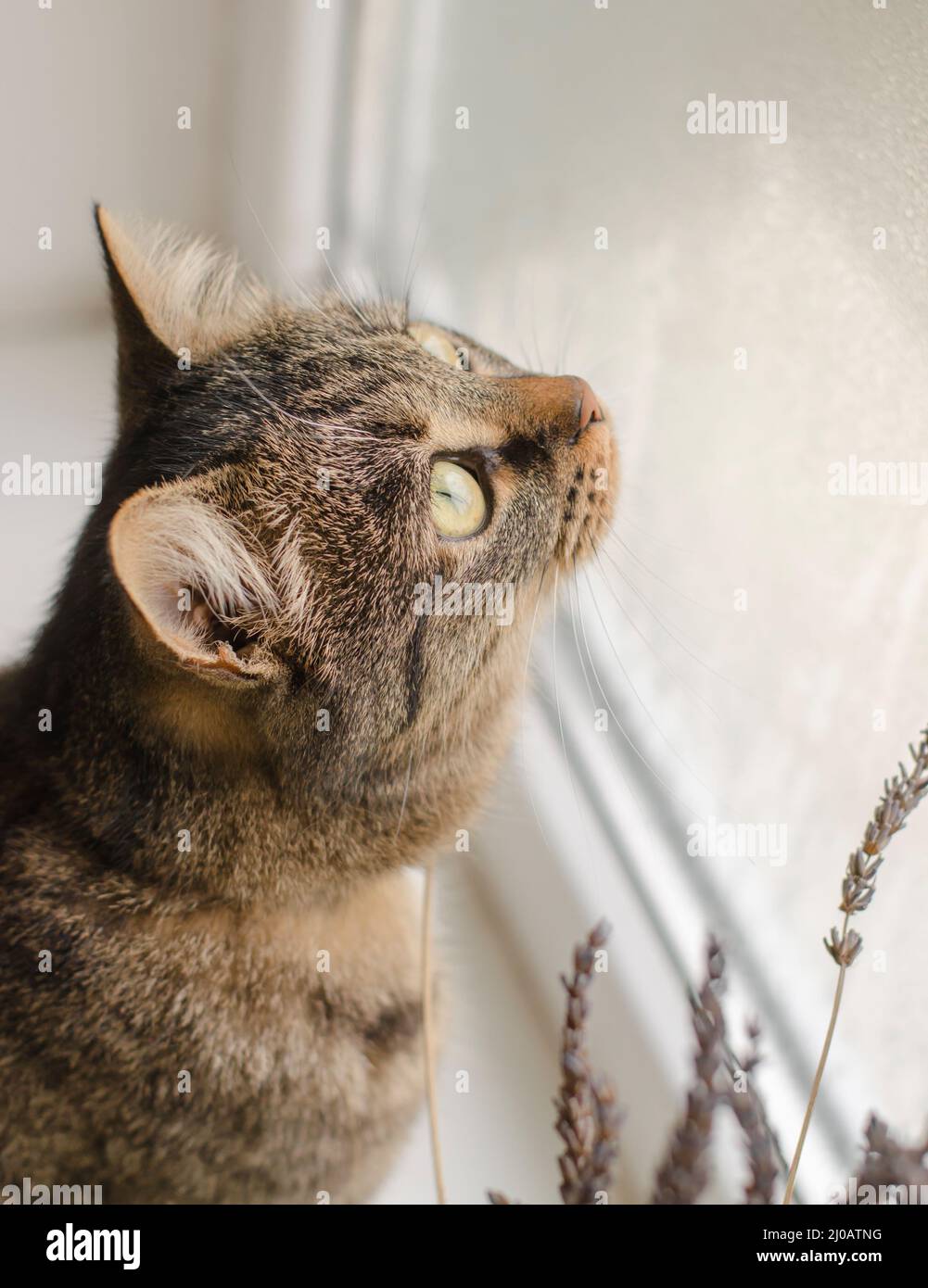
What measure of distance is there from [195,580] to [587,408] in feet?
0.87

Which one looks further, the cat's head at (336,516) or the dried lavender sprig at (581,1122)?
the cat's head at (336,516)

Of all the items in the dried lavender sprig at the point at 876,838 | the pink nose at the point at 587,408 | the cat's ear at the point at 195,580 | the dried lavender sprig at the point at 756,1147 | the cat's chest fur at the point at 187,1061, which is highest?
the pink nose at the point at 587,408

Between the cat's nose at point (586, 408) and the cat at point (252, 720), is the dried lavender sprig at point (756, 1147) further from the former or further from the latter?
the cat's nose at point (586, 408)

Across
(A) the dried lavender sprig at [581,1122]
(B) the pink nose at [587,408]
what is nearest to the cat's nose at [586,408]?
(B) the pink nose at [587,408]

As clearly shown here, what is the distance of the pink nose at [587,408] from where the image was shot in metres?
0.63

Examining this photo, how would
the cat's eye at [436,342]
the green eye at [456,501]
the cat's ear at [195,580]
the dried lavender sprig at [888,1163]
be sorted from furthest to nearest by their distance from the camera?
1. the cat's eye at [436,342]
2. the green eye at [456,501]
3. the cat's ear at [195,580]
4. the dried lavender sprig at [888,1163]

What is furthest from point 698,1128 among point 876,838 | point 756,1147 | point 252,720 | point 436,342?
point 436,342

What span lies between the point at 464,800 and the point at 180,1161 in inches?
11.1

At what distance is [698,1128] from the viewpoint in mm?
401

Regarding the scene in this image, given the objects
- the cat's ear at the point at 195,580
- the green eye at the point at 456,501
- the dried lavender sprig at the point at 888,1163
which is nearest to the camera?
the dried lavender sprig at the point at 888,1163
